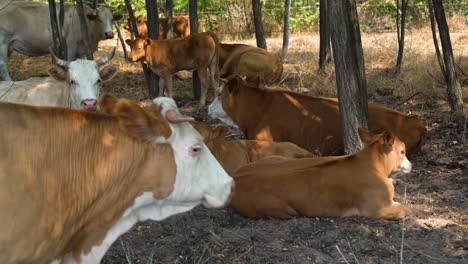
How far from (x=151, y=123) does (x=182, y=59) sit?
9829 millimetres

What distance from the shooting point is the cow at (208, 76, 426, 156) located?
8.62 m

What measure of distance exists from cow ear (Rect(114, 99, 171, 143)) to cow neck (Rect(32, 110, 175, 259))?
7 centimetres

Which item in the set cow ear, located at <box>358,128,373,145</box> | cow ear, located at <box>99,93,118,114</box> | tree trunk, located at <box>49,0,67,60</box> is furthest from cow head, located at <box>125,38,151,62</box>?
cow ear, located at <box>99,93,118,114</box>

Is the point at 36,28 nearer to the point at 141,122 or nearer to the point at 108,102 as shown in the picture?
the point at 108,102

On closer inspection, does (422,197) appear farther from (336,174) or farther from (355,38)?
(355,38)

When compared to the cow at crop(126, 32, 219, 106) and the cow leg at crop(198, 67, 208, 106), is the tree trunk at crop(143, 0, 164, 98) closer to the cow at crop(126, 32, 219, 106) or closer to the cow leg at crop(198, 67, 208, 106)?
the cow at crop(126, 32, 219, 106)

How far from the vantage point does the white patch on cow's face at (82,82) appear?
26.2 ft

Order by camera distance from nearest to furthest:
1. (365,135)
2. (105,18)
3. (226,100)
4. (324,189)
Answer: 1. (324,189)
2. (365,135)
3. (226,100)
4. (105,18)

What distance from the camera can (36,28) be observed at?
1468 centimetres

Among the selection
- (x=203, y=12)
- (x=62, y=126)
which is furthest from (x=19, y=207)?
(x=203, y=12)

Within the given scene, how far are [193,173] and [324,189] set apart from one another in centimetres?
241

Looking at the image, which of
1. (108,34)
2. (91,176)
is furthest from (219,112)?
(108,34)

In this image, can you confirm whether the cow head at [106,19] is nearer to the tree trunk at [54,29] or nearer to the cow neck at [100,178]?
the tree trunk at [54,29]

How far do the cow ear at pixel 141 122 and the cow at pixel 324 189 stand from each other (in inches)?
99.6
